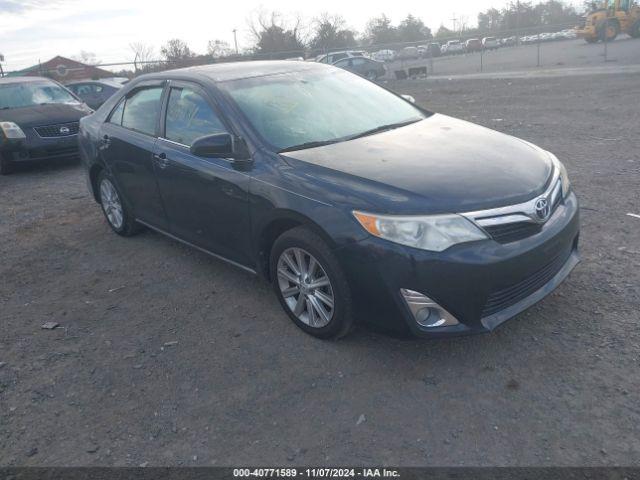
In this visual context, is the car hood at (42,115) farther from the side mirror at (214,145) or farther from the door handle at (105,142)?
the side mirror at (214,145)

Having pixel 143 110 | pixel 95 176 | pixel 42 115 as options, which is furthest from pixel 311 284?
pixel 42 115

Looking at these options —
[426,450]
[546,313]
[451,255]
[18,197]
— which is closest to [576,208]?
[546,313]

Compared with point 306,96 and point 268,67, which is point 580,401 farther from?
point 268,67

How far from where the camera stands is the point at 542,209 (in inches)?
126

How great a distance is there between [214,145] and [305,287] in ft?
3.69

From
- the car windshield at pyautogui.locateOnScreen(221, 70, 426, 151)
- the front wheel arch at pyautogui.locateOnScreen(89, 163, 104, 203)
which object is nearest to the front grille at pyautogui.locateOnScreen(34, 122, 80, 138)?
the front wheel arch at pyautogui.locateOnScreen(89, 163, 104, 203)

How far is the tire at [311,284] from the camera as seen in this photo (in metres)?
3.25

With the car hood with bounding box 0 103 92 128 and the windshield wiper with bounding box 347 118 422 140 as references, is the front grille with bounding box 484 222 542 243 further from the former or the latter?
the car hood with bounding box 0 103 92 128

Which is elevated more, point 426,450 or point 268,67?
point 268,67

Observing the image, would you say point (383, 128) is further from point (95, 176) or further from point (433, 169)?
point (95, 176)

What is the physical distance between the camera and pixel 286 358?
3.45 m

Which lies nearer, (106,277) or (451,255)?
(451,255)

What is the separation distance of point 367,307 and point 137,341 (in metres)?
1.67

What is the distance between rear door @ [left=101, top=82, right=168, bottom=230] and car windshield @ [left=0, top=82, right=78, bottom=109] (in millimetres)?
5900
